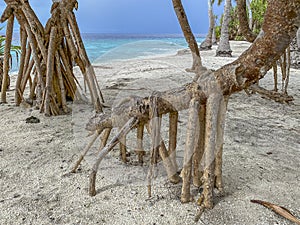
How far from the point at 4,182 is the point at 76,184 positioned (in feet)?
1.25

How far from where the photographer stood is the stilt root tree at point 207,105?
1242mm

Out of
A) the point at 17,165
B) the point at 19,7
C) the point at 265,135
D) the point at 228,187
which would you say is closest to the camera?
the point at 228,187

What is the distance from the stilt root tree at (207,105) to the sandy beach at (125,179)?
3.7 inches

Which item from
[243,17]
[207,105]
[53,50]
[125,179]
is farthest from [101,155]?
[53,50]

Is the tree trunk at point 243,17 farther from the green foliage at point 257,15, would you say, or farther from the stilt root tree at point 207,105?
the green foliage at point 257,15

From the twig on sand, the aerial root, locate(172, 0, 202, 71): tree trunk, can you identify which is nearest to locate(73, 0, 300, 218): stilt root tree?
the aerial root

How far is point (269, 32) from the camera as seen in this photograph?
125cm

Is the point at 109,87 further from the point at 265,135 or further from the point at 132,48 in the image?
the point at 265,135

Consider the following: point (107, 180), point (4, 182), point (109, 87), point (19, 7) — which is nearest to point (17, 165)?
point (4, 182)

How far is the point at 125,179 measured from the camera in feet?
5.40

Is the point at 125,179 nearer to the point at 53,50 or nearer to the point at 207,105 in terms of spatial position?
the point at 207,105

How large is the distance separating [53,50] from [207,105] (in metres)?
1.89

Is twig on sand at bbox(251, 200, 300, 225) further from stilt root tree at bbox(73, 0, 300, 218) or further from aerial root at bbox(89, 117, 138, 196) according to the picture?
aerial root at bbox(89, 117, 138, 196)

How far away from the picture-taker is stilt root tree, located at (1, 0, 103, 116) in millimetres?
2766
